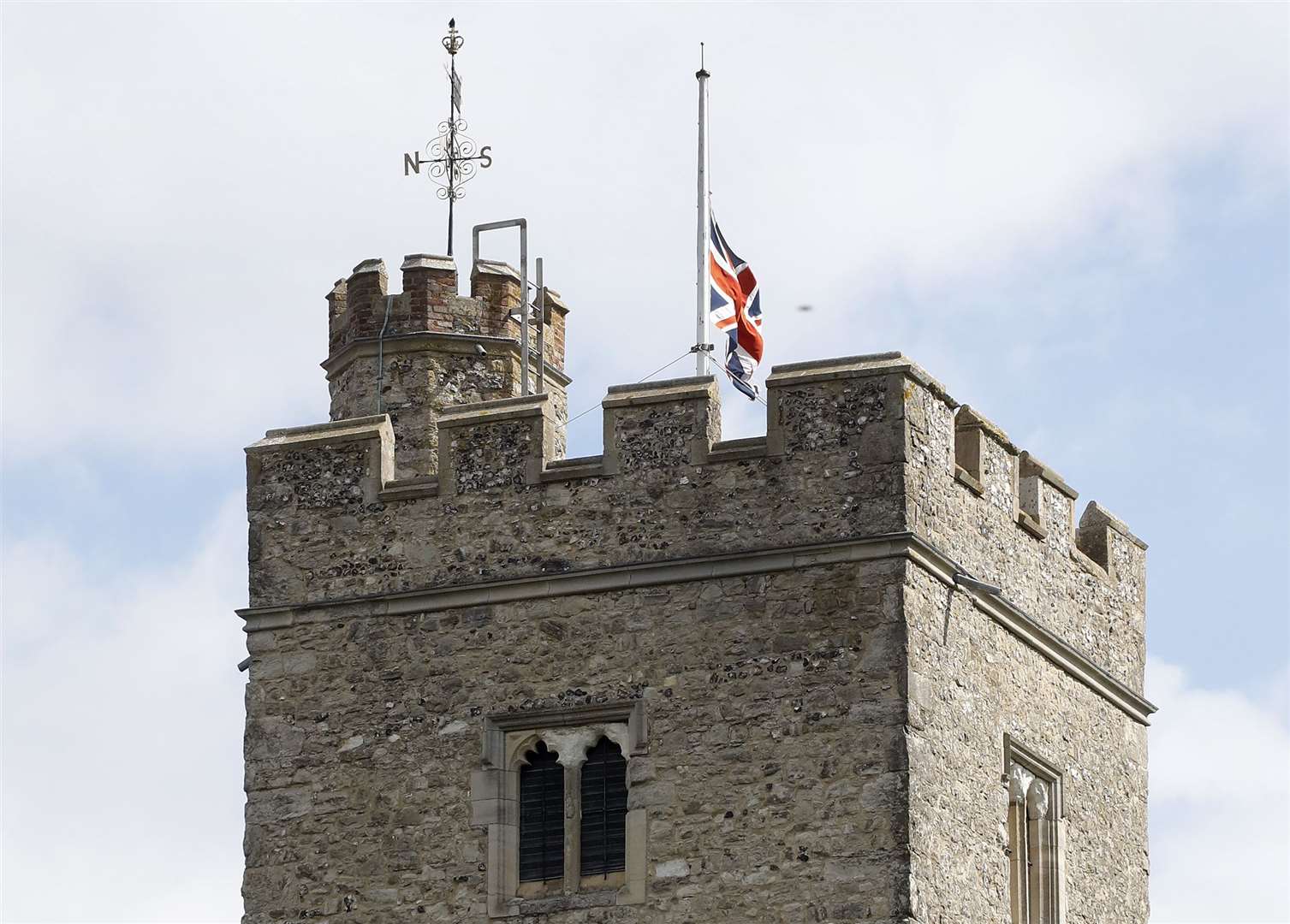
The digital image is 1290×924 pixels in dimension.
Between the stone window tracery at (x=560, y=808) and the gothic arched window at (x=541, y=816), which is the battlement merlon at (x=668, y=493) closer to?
the stone window tracery at (x=560, y=808)

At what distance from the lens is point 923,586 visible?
31141 millimetres

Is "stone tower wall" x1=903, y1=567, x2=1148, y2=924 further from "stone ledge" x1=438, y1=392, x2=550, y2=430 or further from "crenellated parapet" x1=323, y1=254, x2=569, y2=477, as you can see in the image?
"crenellated parapet" x1=323, y1=254, x2=569, y2=477

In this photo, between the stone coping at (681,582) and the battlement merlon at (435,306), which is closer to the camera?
the stone coping at (681,582)

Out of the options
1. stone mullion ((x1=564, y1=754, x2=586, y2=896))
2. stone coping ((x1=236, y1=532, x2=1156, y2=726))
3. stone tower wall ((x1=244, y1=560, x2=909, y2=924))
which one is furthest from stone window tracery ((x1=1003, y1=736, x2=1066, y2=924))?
stone mullion ((x1=564, y1=754, x2=586, y2=896))

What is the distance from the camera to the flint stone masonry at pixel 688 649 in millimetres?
30625

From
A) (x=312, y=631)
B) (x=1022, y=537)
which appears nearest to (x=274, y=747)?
(x=312, y=631)

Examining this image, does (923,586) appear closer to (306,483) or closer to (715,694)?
Answer: (715,694)


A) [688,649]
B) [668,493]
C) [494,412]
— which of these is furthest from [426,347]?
[688,649]

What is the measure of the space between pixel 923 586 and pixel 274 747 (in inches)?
192

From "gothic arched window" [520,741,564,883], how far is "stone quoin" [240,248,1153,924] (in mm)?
22

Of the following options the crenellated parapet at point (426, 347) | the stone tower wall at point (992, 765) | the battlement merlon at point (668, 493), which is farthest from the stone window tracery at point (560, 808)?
the crenellated parapet at point (426, 347)

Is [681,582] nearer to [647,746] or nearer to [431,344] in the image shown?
[647,746]

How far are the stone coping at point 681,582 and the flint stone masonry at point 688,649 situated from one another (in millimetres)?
22

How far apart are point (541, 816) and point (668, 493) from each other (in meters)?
2.45
